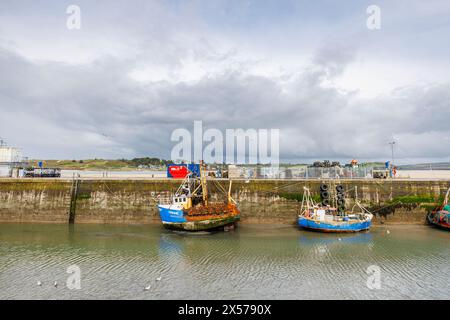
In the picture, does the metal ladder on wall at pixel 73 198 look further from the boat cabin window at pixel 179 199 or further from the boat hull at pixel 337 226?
the boat hull at pixel 337 226

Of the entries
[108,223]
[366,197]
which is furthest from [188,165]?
[366,197]

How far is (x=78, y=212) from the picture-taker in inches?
1372

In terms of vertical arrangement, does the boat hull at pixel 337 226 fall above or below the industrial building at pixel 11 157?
below

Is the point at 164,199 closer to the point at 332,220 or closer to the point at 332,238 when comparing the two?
the point at 332,220

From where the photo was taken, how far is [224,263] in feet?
62.8

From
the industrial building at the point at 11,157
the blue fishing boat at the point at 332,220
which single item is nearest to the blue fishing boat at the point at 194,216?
the blue fishing boat at the point at 332,220

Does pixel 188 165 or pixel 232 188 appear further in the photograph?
pixel 188 165

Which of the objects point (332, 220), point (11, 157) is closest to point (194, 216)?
point (332, 220)

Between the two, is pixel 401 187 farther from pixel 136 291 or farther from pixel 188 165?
pixel 136 291

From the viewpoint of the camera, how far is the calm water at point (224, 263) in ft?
48.6

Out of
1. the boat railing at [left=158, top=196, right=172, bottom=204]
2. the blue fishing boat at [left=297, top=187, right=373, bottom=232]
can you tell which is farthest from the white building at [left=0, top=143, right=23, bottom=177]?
the blue fishing boat at [left=297, top=187, right=373, bottom=232]

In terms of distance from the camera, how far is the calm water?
14805 millimetres

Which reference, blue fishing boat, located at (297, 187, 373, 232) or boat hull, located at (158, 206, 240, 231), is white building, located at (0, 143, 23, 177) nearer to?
boat hull, located at (158, 206, 240, 231)

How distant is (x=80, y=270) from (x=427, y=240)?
88.6 feet
